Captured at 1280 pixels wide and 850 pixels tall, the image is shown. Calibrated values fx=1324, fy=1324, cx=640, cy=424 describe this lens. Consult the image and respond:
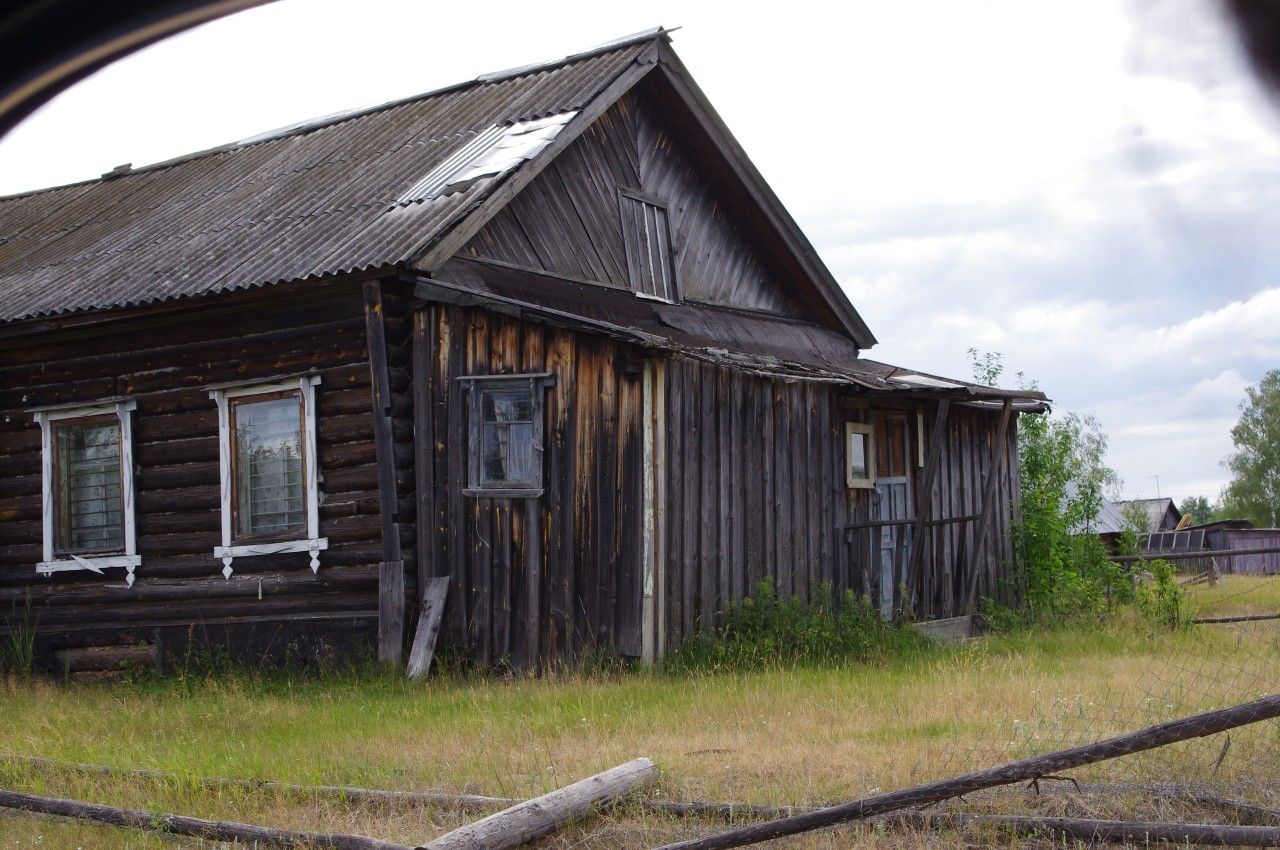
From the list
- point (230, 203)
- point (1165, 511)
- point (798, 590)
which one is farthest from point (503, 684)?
point (1165, 511)

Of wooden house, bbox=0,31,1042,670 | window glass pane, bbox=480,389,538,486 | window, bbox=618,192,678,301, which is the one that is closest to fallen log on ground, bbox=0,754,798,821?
wooden house, bbox=0,31,1042,670

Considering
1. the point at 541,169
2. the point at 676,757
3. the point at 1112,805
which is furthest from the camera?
the point at 541,169

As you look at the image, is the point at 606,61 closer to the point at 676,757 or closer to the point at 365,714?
the point at 365,714

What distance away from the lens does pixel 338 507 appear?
12.1 metres

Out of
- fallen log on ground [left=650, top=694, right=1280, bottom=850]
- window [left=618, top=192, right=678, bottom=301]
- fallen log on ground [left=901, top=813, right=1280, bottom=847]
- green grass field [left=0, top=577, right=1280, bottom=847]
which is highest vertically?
window [left=618, top=192, right=678, bottom=301]

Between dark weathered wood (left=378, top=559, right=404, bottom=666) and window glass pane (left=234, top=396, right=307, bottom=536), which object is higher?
window glass pane (left=234, top=396, right=307, bottom=536)

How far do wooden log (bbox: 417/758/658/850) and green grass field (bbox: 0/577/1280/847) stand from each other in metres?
0.12

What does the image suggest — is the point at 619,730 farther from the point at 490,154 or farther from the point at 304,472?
the point at 490,154

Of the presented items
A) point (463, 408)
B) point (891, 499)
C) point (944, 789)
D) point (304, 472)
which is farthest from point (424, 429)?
point (944, 789)

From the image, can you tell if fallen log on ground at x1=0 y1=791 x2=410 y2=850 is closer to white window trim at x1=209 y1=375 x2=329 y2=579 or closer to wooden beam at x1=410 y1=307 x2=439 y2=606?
wooden beam at x1=410 y1=307 x2=439 y2=606

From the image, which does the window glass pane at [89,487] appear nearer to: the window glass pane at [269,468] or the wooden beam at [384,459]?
the window glass pane at [269,468]

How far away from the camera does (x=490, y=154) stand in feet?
42.7

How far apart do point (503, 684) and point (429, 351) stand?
304 centimetres

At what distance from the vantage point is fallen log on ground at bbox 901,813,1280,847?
4.93 meters
